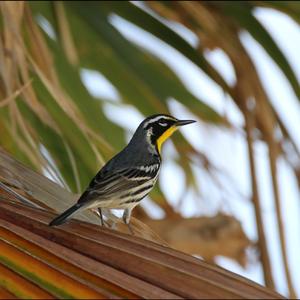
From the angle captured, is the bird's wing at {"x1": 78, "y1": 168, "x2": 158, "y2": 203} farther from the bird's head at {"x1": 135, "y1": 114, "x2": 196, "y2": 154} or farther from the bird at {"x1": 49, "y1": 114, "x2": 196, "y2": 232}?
the bird's head at {"x1": 135, "y1": 114, "x2": 196, "y2": 154}

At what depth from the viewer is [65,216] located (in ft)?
7.40

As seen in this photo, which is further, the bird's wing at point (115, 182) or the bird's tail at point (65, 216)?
the bird's wing at point (115, 182)

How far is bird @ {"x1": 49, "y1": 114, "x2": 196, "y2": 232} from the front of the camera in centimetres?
301

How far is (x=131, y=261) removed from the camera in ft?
5.96

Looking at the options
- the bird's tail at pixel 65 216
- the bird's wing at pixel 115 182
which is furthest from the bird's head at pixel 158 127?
the bird's tail at pixel 65 216

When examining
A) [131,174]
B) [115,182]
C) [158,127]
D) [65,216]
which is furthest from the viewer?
[158,127]

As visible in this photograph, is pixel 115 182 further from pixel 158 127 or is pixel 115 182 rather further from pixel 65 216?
pixel 65 216

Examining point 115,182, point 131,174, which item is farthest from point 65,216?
point 131,174

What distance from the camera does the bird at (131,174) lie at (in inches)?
118

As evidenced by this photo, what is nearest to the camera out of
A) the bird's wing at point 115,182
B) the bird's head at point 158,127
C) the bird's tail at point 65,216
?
the bird's tail at point 65,216

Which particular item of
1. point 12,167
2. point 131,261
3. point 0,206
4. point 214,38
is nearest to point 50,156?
point 214,38

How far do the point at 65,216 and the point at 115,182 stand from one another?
3.12 ft

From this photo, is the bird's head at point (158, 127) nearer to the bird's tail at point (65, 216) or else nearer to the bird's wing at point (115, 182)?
the bird's wing at point (115, 182)

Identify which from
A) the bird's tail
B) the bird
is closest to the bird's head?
the bird
